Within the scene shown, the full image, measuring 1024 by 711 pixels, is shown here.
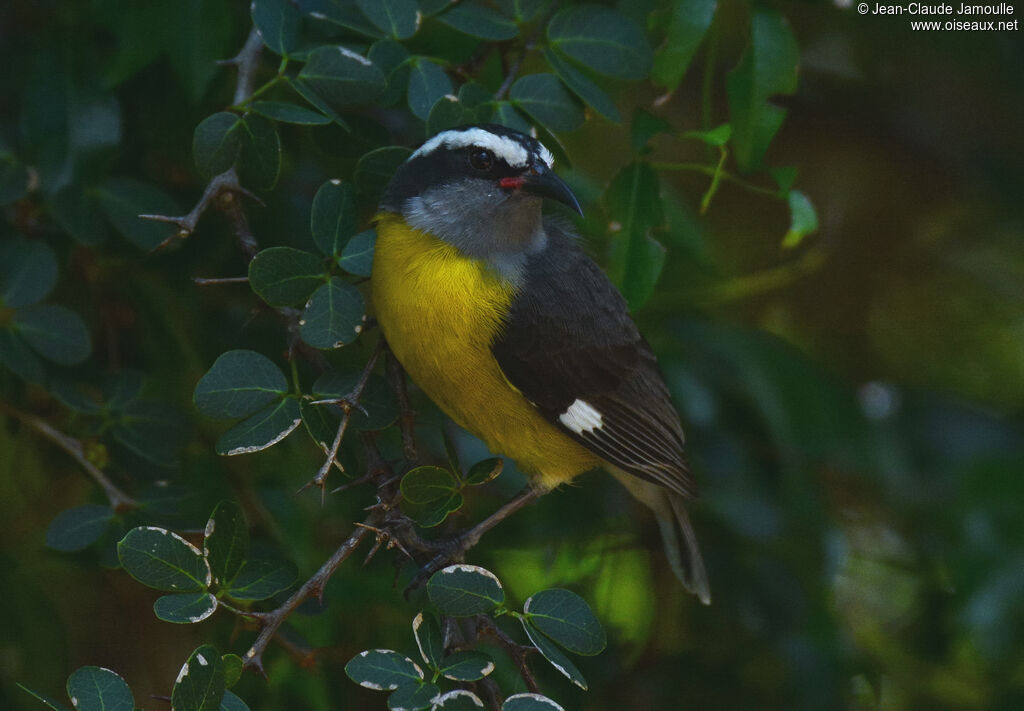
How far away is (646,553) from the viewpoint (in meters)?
3.79

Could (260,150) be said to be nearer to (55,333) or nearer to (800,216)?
(55,333)

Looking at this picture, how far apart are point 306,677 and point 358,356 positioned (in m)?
0.89

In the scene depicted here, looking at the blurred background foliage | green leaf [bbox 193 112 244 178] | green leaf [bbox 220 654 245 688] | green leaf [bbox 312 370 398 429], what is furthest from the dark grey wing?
green leaf [bbox 220 654 245 688]

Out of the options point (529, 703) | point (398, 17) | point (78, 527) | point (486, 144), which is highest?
point (398, 17)

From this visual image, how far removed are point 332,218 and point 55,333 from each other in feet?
2.57

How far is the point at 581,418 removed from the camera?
9.65 feet

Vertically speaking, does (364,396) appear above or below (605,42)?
below

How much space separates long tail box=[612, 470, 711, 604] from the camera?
3441 mm

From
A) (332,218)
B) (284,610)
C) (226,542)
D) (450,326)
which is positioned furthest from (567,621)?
(332,218)

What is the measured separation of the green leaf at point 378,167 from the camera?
2.56 metres

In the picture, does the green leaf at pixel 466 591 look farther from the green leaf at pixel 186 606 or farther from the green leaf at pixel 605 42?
the green leaf at pixel 605 42

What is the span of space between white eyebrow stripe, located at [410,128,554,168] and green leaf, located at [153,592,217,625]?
1.22 meters

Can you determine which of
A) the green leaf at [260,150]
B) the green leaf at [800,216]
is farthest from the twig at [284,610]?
the green leaf at [800,216]

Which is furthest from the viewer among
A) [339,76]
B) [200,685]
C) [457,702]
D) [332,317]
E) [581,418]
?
[581,418]
